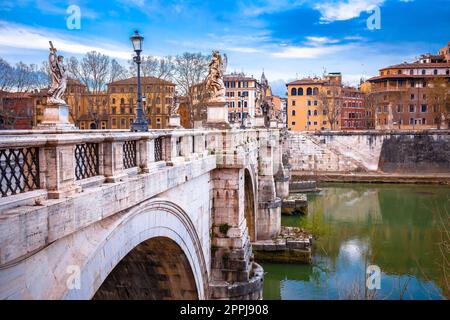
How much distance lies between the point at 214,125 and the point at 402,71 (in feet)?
167

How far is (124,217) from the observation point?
5.12 meters

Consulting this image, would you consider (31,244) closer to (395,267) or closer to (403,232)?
(395,267)

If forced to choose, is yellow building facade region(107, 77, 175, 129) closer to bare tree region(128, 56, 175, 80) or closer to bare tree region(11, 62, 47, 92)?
bare tree region(128, 56, 175, 80)

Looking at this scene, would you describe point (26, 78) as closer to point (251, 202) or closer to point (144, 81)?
point (144, 81)

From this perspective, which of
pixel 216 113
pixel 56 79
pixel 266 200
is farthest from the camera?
pixel 266 200

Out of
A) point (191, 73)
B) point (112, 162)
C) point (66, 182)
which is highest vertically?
point (191, 73)

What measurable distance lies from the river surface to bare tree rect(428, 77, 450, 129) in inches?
769

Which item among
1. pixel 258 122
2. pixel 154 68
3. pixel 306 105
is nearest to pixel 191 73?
pixel 154 68

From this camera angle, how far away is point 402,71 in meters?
55.7

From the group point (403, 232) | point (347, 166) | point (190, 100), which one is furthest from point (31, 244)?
point (347, 166)

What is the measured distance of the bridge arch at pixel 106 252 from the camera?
3586mm

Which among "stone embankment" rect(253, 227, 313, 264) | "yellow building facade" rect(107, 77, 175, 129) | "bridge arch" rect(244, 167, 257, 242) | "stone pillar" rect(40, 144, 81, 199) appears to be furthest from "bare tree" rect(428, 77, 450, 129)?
"stone pillar" rect(40, 144, 81, 199)

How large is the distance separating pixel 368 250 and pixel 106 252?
17.3 m

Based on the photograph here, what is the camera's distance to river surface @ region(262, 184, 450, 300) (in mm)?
15562
